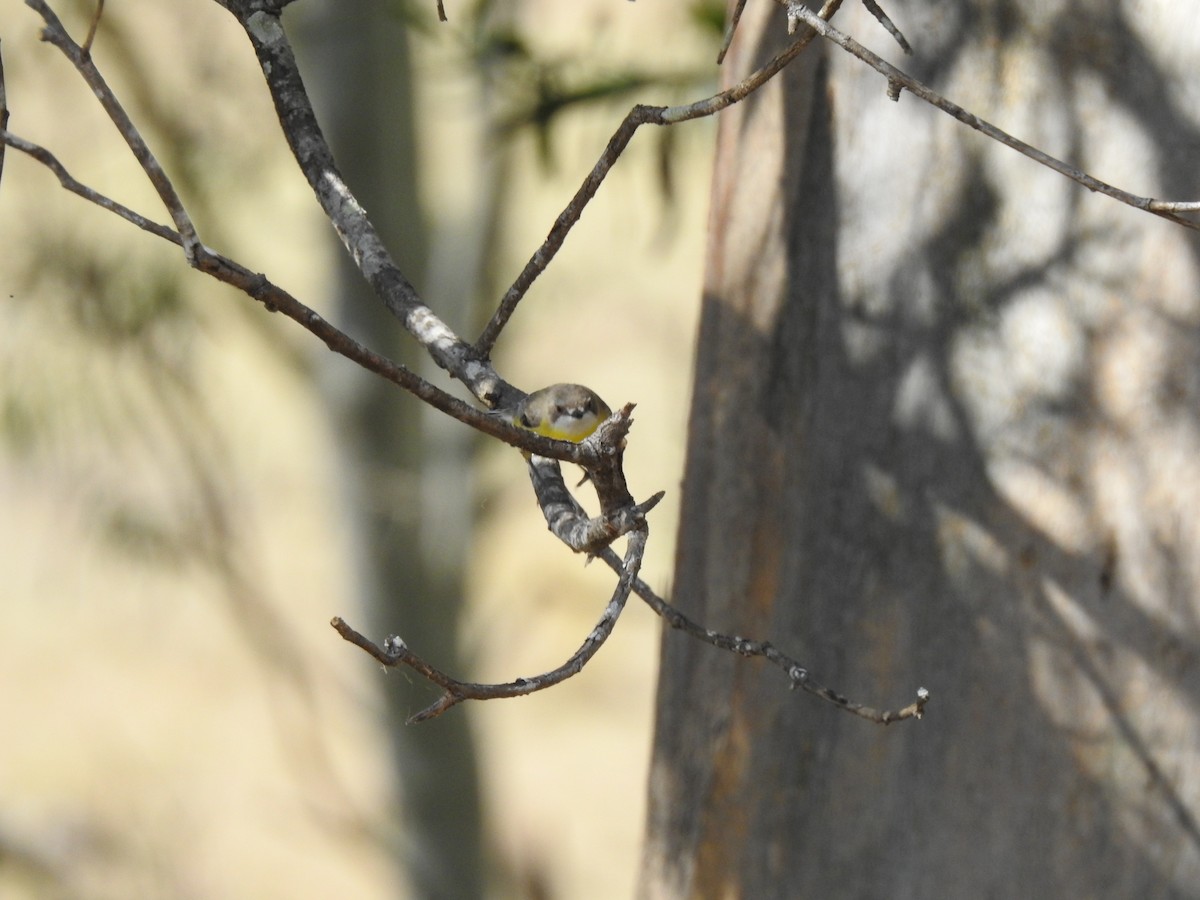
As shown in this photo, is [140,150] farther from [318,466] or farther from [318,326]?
[318,466]

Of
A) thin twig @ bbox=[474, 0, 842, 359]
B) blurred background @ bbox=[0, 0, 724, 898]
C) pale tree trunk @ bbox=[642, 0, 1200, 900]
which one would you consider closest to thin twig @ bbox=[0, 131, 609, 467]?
thin twig @ bbox=[474, 0, 842, 359]

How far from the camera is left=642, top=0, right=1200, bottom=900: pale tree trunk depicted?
0.62 m

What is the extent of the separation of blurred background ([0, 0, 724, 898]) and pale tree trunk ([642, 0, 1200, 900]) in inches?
36.3

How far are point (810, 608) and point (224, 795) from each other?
9.92ft

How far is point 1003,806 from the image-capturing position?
71cm

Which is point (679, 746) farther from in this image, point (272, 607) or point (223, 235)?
point (272, 607)

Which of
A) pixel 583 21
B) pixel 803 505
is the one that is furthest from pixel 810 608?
pixel 583 21

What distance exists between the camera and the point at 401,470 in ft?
7.27

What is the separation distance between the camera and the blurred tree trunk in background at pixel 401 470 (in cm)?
189

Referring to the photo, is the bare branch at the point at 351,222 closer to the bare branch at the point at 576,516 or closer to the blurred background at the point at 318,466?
the bare branch at the point at 576,516

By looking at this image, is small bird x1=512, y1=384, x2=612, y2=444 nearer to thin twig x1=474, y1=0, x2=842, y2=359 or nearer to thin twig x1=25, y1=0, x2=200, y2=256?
thin twig x1=474, y1=0, x2=842, y2=359

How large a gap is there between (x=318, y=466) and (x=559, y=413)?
1979 mm

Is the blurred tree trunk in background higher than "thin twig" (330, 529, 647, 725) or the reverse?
higher

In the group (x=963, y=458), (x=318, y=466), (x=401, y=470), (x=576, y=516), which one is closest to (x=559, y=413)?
(x=576, y=516)
